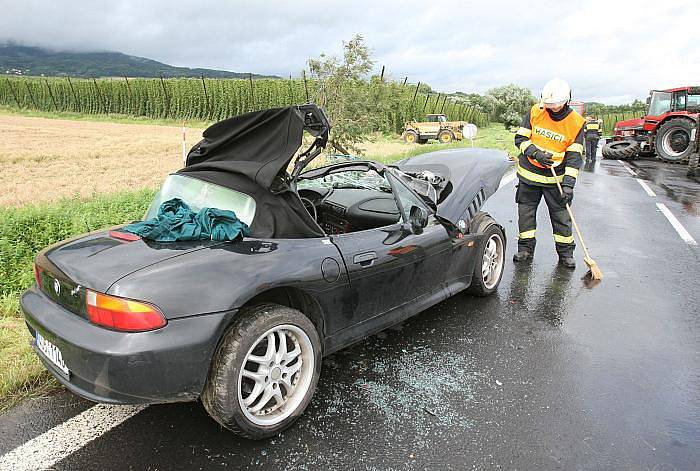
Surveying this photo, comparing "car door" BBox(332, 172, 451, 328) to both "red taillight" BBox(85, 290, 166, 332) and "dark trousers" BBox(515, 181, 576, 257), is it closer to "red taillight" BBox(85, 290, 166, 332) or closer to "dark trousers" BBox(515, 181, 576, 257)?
"red taillight" BBox(85, 290, 166, 332)

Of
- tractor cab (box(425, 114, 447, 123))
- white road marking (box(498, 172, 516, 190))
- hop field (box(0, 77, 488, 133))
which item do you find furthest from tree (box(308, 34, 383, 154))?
hop field (box(0, 77, 488, 133))

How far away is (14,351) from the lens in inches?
129

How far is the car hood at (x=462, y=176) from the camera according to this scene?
416 cm

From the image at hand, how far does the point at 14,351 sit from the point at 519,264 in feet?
15.7

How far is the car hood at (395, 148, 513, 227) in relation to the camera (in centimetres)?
416

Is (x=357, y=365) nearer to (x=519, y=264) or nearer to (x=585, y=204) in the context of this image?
(x=519, y=264)

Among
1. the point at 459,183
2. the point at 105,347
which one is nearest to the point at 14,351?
the point at 105,347

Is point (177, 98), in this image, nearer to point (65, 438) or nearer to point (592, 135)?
point (592, 135)

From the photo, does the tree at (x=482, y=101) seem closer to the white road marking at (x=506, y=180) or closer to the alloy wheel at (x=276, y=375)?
the white road marking at (x=506, y=180)

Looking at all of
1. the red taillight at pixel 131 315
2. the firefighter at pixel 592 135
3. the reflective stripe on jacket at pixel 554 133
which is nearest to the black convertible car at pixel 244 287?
the red taillight at pixel 131 315

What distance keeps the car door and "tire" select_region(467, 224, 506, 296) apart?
65 cm

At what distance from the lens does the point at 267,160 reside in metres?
3.06

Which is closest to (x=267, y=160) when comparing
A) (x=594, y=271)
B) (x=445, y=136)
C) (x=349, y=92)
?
(x=594, y=271)

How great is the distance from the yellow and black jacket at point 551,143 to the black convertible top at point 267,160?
3.34 meters
